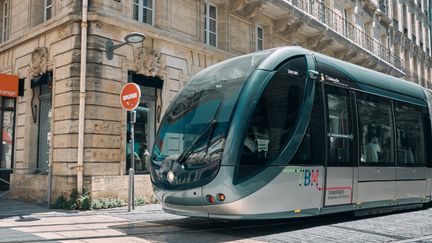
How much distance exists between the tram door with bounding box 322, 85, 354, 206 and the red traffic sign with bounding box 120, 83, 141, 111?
392 cm

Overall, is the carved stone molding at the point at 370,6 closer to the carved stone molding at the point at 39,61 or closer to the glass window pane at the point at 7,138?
the carved stone molding at the point at 39,61

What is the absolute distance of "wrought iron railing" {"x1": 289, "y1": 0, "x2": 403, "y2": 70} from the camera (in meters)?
19.3

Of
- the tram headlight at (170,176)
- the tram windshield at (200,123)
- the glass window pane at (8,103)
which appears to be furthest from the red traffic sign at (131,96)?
the glass window pane at (8,103)

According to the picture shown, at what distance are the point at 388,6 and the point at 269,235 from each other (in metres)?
26.7

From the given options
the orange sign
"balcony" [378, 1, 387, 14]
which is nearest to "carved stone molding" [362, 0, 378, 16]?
"balcony" [378, 1, 387, 14]

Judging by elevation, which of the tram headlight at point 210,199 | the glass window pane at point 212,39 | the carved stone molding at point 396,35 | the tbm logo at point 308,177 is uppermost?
the carved stone molding at point 396,35

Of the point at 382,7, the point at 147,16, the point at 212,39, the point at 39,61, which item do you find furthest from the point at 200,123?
the point at 382,7

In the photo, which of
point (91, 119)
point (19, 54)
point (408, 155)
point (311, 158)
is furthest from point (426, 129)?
point (19, 54)

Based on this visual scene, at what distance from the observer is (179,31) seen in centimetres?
1330

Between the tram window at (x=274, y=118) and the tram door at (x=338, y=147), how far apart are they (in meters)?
0.84

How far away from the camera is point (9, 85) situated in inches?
498

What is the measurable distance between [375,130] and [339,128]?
1.31 m

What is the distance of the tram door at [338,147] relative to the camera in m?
7.82

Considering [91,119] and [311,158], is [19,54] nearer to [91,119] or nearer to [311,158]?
[91,119]
